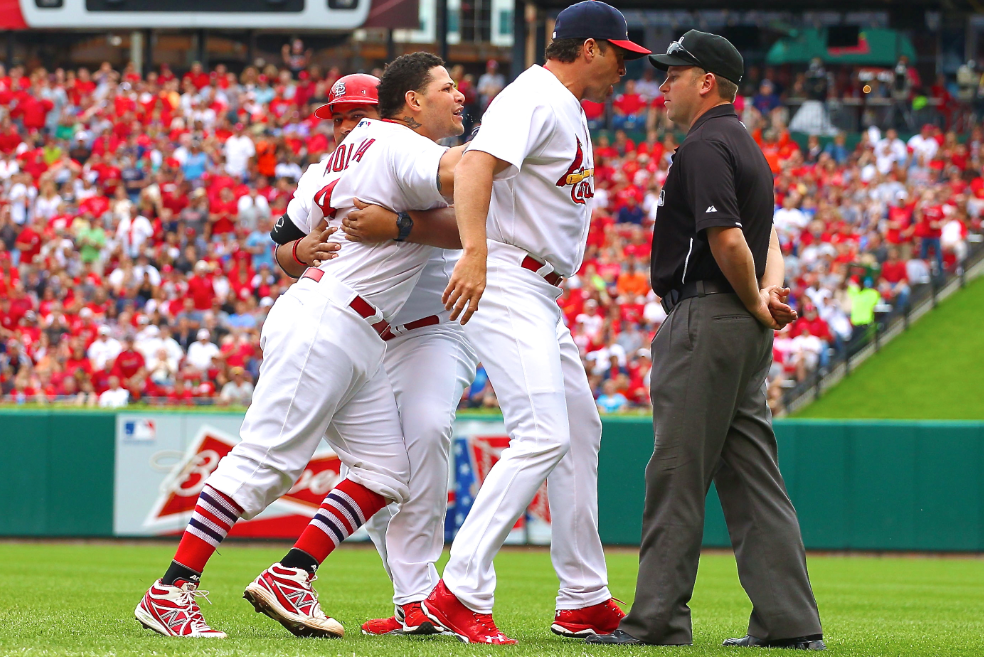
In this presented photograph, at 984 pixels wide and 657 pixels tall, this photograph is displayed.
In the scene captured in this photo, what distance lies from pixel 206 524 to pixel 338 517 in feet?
1.55

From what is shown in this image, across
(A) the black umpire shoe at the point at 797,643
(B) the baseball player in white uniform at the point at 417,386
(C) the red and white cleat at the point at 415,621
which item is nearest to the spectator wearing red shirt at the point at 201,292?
(B) the baseball player in white uniform at the point at 417,386

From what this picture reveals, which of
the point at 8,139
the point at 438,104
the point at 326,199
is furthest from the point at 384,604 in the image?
the point at 8,139

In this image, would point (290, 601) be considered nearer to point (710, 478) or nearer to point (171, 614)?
point (171, 614)

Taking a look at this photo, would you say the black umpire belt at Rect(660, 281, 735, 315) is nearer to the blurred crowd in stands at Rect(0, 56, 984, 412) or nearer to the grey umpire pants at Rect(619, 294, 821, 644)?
the grey umpire pants at Rect(619, 294, 821, 644)

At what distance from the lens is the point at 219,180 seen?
1936 cm

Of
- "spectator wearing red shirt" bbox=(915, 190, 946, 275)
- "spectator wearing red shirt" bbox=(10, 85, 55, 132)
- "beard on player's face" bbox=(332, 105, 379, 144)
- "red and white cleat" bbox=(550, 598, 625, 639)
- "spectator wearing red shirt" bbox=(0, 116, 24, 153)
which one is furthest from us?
"spectator wearing red shirt" bbox=(10, 85, 55, 132)

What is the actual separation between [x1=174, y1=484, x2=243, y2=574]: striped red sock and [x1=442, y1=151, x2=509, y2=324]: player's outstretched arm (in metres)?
1.07

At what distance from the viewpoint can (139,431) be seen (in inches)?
500

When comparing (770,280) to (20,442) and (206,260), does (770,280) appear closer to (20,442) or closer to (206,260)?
(20,442)

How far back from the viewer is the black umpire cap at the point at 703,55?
4.29 metres

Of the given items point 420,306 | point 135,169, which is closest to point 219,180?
point 135,169

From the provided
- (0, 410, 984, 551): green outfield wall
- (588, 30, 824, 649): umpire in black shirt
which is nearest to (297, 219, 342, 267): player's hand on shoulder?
(588, 30, 824, 649): umpire in black shirt

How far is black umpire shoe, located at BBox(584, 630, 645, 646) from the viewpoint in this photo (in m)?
4.10

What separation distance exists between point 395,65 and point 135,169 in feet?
52.4
